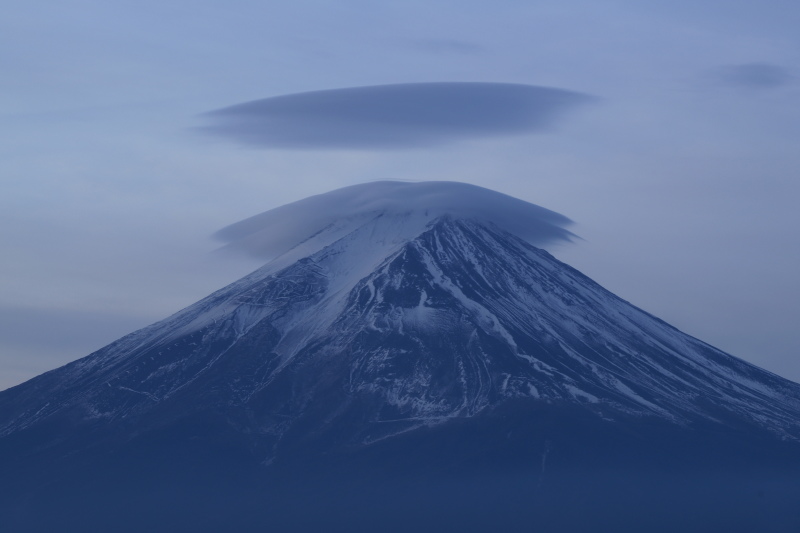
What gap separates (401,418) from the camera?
424ft

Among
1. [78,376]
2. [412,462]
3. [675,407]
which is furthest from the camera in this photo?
[78,376]

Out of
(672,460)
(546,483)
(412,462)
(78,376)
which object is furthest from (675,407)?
(78,376)

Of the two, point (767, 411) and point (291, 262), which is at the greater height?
point (291, 262)

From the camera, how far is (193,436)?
131 m

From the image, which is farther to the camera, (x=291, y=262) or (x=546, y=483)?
(x=291, y=262)

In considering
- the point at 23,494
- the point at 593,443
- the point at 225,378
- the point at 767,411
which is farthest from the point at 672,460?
the point at 23,494

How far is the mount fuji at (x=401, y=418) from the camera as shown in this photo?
12275cm

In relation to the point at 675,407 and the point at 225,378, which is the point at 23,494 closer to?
the point at 225,378

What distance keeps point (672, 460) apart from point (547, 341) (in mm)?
19349

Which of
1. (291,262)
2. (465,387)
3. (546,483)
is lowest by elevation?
(546,483)

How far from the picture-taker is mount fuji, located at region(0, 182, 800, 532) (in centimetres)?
12275

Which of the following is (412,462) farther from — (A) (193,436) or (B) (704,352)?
(B) (704,352)

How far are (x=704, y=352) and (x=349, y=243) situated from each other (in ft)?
132

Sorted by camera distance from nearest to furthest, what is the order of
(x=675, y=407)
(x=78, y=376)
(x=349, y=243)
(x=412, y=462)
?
(x=412, y=462) < (x=675, y=407) < (x=78, y=376) < (x=349, y=243)
